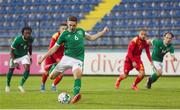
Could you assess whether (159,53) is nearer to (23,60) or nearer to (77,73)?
(23,60)

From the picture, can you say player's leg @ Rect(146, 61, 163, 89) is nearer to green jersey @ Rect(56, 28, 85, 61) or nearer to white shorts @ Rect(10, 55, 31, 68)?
white shorts @ Rect(10, 55, 31, 68)

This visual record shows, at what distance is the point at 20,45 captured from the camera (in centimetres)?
1795

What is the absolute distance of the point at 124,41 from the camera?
31203 millimetres

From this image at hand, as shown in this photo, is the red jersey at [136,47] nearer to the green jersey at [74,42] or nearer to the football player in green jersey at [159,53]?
the football player in green jersey at [159,53]

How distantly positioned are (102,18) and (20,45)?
1711 cm

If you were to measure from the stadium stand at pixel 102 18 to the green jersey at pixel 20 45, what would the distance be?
43.4ft

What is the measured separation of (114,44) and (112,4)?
528 cm

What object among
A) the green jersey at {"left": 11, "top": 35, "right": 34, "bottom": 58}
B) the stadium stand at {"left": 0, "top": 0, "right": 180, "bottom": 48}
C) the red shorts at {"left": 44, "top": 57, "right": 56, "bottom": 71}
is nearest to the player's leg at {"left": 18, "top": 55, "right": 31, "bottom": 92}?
the green jersey at {"left": 11, "top": 35, "right": 34, "bottom": 58}

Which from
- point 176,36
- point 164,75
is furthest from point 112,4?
point 164,75

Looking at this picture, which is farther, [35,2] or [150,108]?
[35,2]

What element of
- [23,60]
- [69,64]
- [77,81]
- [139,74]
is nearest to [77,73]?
[77,81]

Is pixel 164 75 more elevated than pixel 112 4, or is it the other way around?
pixel 112 4

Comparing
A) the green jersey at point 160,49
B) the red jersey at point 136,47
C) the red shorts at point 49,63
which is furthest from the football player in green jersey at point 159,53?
the red shorts at point 49,63

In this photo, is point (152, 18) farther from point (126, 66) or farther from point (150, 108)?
point (150, 108)
